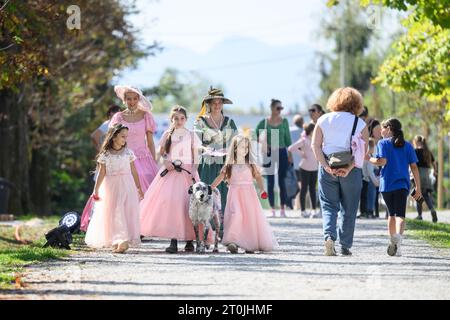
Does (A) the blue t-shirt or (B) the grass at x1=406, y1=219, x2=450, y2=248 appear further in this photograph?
(B) the grass at x1=406, y1=219, x2=450, y2=248

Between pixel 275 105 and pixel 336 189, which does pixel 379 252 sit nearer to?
pixel 336 189

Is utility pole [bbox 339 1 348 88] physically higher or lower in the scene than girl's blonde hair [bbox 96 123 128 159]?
higher

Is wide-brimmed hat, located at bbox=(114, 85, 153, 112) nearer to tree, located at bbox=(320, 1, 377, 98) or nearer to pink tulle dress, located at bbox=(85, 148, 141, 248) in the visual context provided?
Result: pink tulle dress, located at bbox=(85, 148, 141, 248)

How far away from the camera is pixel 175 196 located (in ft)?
57.2

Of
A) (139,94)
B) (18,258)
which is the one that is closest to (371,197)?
(139,94)

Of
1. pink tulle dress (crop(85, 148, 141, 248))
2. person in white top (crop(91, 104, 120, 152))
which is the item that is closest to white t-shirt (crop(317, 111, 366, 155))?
pink tulle dress (crop(85, 148, 141, 248))

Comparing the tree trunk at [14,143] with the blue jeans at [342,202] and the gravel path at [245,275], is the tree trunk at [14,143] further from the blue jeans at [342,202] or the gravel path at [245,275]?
the blue jeans at [342,202]

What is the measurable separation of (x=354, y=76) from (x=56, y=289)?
63501 mm

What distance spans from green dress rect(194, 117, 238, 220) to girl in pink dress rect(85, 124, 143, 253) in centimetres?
91

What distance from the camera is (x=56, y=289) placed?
12266 mm

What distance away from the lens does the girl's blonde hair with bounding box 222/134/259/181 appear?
17266 millimetres

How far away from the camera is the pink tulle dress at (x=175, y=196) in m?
17.3

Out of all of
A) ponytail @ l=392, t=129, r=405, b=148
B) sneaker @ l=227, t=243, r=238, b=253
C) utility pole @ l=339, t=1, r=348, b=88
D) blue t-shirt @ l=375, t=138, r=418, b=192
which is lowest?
sneaker @ l=227, t=243, r=238, b=253
